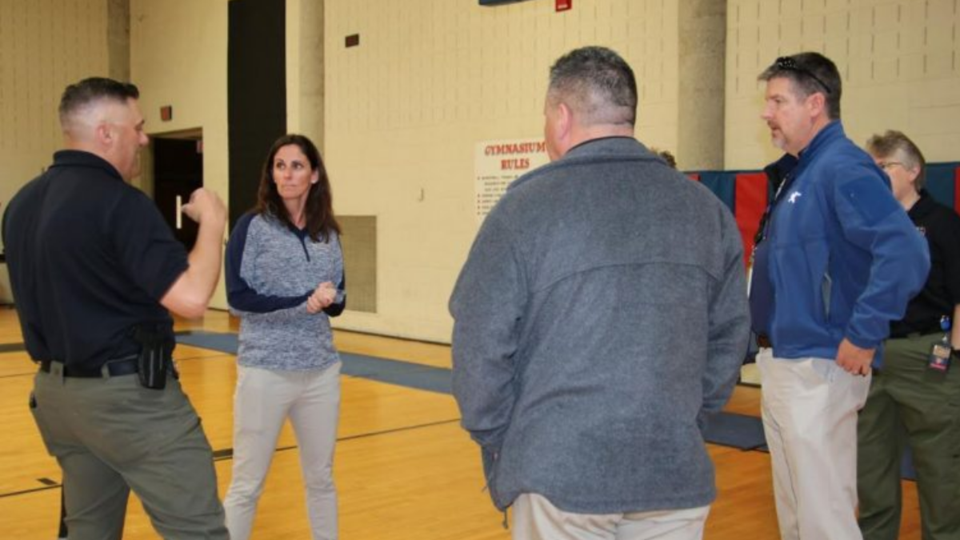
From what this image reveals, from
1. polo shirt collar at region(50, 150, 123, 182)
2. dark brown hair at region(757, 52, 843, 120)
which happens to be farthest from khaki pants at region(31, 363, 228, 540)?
dark brown hair at region(757, 52, 843, 120)

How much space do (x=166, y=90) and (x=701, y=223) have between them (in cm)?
1387

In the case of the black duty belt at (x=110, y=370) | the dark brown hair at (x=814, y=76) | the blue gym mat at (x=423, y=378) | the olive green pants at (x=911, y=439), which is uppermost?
the dark brown hair at (x=814, y=76)

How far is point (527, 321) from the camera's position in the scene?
1.81 m

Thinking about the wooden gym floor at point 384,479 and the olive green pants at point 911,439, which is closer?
→ the olive green pants at point 911,439

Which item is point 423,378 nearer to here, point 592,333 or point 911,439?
point 911,439

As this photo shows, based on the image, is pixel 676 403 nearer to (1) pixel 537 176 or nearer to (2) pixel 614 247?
(2) pixel 614 247

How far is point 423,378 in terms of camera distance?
8.28 m

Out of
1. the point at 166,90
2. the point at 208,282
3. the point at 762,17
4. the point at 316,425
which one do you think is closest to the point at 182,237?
the point at 166,90

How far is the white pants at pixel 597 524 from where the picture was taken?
1790 mm

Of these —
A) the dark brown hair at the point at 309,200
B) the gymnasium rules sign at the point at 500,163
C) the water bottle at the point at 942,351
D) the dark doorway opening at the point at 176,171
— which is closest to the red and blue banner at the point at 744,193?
the gymnasium rules sign at the point at 500,163

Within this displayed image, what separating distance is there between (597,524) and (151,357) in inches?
48.8

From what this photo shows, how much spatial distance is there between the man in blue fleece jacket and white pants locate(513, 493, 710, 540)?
3.40ft

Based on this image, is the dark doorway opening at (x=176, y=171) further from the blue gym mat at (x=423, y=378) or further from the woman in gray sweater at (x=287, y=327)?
the woman in gray sweater at (x=287, y=327)

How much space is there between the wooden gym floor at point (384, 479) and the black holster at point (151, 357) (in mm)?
1869
